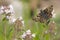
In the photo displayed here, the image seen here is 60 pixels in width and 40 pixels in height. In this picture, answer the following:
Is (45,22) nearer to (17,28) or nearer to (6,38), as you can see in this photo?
(17,28)

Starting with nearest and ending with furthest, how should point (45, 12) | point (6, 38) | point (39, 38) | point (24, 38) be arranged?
point (24, 38)
point (45, 12)
point (39, 38)
point (6, 38)

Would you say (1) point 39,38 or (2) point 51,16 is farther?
(1) point 39,38

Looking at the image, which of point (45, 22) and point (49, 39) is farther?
point (49, 39)

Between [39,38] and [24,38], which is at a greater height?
[39,38]

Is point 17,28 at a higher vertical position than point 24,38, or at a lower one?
higher

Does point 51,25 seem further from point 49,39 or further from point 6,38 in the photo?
point 6,38

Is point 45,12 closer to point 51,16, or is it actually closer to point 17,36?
point 51,16

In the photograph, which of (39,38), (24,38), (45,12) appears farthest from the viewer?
(39,38)

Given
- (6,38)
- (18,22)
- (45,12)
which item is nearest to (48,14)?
(45,12)

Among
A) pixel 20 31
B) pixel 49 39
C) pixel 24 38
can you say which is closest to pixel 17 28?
pixel 20 31
